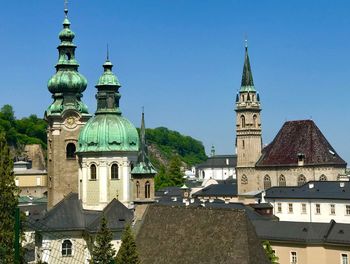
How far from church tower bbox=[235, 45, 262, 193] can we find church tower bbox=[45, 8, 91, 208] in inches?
1469

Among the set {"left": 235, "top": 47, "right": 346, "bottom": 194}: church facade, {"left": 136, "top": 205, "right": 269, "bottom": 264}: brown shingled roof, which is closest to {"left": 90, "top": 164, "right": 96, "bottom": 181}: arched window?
{"left": 136, "top": 205, "right": 269, "bottom": 264}: brown shingled roof

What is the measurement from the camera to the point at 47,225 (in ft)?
170

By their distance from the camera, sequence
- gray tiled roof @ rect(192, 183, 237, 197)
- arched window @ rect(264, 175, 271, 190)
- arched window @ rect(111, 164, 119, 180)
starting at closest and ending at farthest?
arched window @ rect(111, 164, 119, 180) < arched window @ rect(264, 175, 271, 190) < gray tiled roof @ rect(192, 183, 237, 197)

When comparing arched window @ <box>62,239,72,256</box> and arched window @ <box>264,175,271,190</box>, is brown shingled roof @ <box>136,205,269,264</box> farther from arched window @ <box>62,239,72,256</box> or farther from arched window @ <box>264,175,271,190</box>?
arched window @ <box>264,175,271,190</box>

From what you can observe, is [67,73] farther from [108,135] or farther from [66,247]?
[66,247]

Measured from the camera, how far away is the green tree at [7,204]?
32344mm

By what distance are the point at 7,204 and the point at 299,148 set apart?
66.4 meters

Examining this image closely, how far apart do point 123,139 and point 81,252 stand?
11.0 meters

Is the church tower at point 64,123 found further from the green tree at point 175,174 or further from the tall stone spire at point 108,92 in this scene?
the green tree at point 175,174

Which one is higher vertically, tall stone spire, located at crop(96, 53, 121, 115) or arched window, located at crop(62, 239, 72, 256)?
tall stone spire, located at crop(96, 53, 121, 115)

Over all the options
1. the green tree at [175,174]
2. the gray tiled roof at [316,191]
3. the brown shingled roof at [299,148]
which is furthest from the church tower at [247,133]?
the green tree at [175,174]

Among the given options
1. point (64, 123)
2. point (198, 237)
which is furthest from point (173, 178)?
point (198, 237)

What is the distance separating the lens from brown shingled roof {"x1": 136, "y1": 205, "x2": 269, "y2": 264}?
39.6 metres

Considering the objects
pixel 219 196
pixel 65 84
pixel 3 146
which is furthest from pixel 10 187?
pixel 219 196
